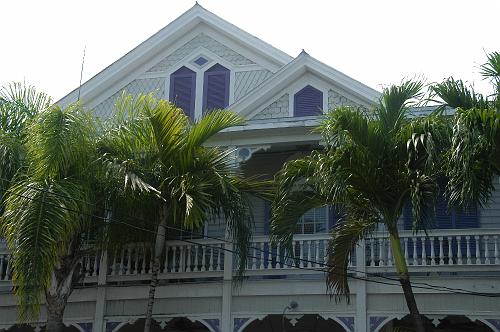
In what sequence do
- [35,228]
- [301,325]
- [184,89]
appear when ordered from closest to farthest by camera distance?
[35,228]
[301,325]
[184,89]

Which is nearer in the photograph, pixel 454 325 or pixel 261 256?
pixel 261 256

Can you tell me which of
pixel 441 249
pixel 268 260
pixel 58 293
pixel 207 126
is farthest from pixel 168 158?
pixel 441 249

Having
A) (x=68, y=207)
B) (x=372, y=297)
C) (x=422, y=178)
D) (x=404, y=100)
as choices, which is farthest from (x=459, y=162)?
(x=68, y=207)

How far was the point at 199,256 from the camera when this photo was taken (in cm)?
1677

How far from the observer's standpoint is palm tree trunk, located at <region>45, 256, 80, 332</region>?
47.9ft

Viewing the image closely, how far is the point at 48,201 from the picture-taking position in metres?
13.1

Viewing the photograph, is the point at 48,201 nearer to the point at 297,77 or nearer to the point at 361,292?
the point at 361,292

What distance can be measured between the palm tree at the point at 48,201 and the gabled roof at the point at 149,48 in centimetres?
636

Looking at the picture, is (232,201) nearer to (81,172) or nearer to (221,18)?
(81,172)

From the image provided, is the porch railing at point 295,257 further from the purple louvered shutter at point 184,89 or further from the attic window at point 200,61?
the attic window at point 200,61

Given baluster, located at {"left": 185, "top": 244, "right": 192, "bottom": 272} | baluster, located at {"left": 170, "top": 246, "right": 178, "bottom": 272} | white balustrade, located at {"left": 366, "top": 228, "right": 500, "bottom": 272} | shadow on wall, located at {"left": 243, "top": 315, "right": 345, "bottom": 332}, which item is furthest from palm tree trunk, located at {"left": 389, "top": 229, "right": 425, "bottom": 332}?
shadow on wall, located at {"left": 243, "top": 315, "right": 345, "bottom": 332}

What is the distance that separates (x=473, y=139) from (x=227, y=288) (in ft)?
21.2

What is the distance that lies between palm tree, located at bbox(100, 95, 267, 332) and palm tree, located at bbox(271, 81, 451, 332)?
1.91 meters

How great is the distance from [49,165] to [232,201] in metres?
3.51
